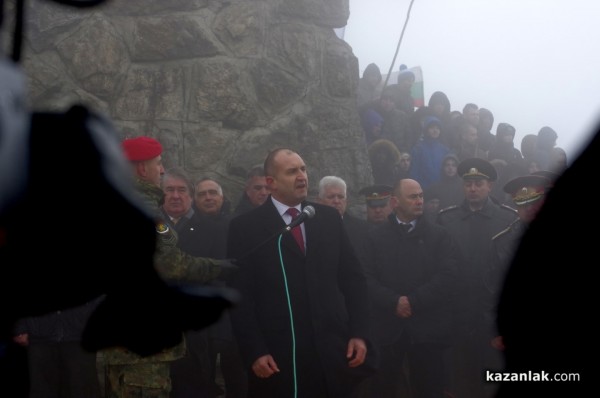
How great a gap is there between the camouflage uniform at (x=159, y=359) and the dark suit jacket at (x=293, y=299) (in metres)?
0.30

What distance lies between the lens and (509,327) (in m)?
1.24

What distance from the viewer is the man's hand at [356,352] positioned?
486 centimetres

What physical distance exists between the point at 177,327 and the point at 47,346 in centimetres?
494

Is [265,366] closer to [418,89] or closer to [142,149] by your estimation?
[142,149]

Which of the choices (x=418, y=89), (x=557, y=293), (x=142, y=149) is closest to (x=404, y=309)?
(x=142, y=149)

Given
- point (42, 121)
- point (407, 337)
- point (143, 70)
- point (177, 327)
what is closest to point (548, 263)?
point (177, 327)

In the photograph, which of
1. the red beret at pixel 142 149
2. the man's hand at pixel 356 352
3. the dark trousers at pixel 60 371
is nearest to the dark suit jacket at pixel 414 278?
the man's hand at pixel 356 352

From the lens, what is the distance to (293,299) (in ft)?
15.9

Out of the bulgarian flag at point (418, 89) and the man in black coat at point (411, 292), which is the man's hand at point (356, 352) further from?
the bulgarian flag at point (418, 89)

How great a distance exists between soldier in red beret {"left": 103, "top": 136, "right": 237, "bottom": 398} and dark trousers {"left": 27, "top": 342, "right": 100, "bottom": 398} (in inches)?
50.7

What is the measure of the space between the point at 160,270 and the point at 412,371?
2821mm

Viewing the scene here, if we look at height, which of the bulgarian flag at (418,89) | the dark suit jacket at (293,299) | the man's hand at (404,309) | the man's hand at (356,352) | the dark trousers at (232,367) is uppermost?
the bulgarian flag at (418,89)

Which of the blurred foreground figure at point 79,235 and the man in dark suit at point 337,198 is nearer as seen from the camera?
the blurred foreground figure at point 79,235

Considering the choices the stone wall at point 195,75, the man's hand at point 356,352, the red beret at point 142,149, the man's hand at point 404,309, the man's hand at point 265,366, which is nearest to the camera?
the red beret at point 142,149
